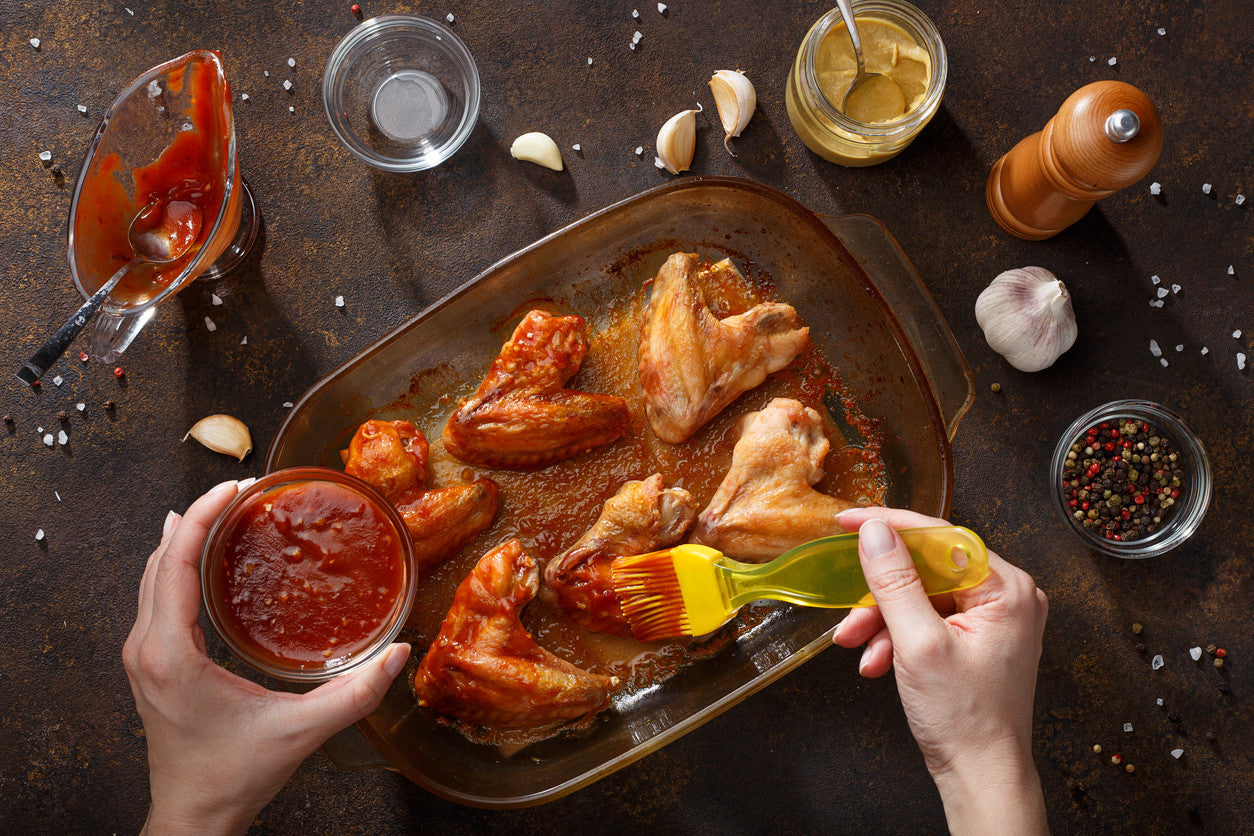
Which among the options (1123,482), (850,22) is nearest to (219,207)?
(850,22)

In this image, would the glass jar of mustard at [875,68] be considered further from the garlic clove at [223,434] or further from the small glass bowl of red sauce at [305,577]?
the garlic clove at [223,434]

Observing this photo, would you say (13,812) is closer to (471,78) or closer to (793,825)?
(793,825)

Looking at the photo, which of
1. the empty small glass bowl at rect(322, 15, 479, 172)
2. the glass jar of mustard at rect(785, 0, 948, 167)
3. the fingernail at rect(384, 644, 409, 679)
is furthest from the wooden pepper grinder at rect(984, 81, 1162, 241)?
the fingernail at rect(384, 644, 409, 679)

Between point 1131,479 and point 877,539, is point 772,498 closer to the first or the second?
point 877,539

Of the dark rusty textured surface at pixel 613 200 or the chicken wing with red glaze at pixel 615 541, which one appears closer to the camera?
the chicken wing with red glaze at pixel 615 541

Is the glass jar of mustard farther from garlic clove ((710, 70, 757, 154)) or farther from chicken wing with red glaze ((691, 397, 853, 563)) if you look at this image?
chicken wing with red glaze ((691, 397, 853, 563))

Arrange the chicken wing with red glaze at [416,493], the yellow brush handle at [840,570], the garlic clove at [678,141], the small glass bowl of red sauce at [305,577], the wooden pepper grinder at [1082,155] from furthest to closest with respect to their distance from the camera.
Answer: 1. the garlic clove at [678,141]
2. the chicken wing with red glaze at [416,493]
3. the wooden pepper grinder at [1082,155]
4. the small glass bowl of red sauce at [305,577]
5. the yellow brush handle at [840,570]

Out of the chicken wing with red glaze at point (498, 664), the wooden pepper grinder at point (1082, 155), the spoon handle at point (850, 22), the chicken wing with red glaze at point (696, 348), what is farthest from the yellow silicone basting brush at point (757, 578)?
the spoon handle at point (850, 22)
